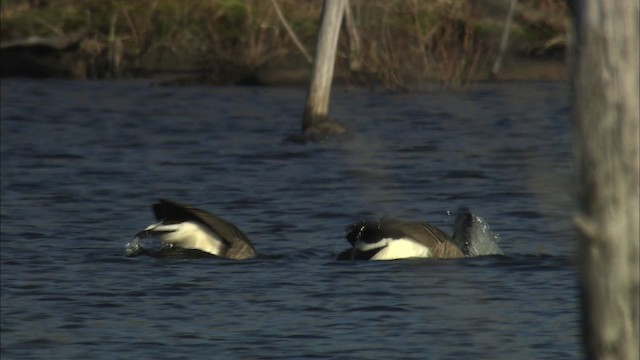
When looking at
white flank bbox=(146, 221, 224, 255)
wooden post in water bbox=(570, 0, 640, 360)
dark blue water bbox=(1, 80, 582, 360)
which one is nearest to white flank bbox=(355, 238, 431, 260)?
dark blue water bbox=(1, 80, 582, 360)

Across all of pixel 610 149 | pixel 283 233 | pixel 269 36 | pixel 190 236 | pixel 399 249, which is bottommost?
pixel 269 36

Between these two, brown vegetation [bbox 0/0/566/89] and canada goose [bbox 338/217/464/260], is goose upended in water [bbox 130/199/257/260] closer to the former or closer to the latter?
canada goose [bbox 338/217/464/260]

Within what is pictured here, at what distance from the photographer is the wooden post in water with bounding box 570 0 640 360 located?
4297 mm

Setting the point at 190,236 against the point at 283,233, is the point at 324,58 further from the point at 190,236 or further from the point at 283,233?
the point at 190,236

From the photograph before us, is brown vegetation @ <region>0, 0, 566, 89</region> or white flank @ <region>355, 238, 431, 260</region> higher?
white flank @ <region>355, 238, 431, 260</region>

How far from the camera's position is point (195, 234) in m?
11.9

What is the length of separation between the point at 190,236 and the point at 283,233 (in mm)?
1906

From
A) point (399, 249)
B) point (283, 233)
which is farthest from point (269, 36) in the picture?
point (399, 249)

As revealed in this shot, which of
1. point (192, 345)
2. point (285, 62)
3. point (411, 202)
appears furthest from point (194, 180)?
point (285, 62)

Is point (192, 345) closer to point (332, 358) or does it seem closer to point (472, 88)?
point (332, 358)

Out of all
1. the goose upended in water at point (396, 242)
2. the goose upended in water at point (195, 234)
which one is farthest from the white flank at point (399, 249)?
the goose upended in water at point (195, 234)

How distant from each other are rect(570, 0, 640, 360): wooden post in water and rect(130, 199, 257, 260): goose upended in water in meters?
7.47

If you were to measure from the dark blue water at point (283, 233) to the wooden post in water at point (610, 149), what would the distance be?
0.12 metres

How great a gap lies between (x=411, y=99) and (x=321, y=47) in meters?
8.74
